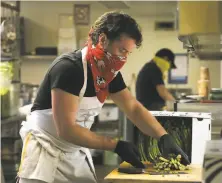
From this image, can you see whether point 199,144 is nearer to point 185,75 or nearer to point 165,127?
point 165,127

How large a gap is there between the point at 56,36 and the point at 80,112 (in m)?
5.04

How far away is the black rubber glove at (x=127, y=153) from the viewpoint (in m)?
1.85

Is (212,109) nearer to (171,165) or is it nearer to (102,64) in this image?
(171,165)

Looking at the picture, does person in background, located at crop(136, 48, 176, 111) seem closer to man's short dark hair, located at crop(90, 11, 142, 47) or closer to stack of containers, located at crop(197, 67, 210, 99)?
stack of containers, located at crop(197, 67, 210, 99)

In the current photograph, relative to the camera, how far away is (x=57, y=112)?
6.00ft

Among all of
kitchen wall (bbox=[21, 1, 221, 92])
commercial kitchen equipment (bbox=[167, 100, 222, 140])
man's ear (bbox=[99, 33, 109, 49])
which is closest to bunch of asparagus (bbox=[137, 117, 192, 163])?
commercial kitchen equipment (bbox=[167, 100, 222, 140])

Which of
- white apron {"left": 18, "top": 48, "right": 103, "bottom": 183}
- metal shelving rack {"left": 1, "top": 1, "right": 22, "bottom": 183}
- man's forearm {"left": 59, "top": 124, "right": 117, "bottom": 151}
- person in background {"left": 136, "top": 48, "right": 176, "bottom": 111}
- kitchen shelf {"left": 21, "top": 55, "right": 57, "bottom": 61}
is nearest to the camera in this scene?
man's forearm {"left": 59, "top": 124, "right": 117, "bottom": 151}

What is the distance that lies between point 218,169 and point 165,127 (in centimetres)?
101

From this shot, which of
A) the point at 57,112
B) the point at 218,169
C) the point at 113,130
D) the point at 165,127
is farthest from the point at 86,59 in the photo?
the point at 113,130

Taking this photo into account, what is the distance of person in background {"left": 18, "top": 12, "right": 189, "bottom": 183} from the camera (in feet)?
6.01

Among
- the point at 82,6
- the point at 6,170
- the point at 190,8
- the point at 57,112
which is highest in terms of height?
the point at 82,6

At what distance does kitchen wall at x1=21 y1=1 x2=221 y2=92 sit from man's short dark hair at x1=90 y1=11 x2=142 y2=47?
4.73m

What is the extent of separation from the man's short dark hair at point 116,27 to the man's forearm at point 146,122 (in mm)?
350

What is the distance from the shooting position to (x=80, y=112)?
6.56ft
